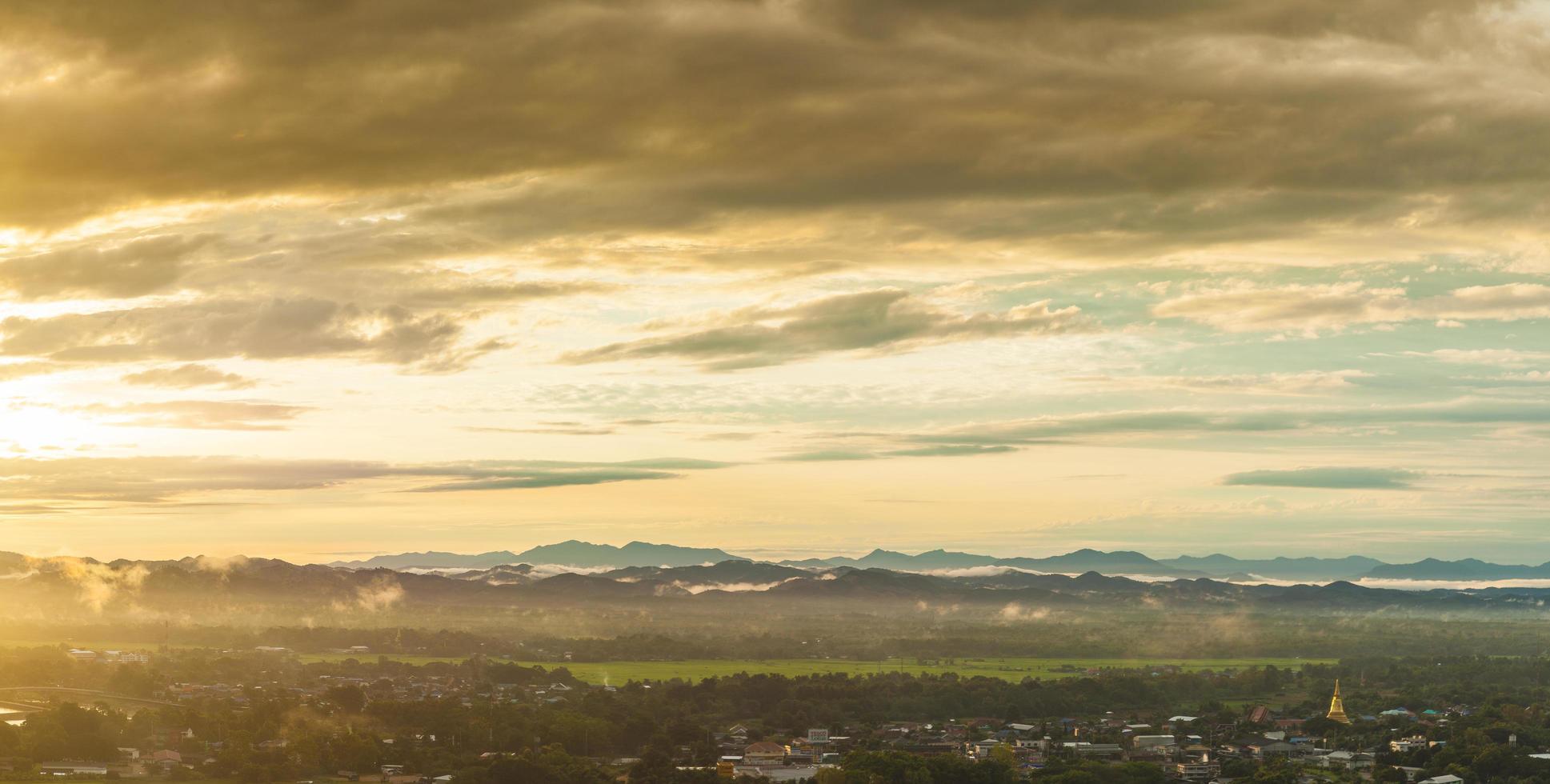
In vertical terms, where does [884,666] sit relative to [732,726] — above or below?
above

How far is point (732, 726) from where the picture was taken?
281 ft

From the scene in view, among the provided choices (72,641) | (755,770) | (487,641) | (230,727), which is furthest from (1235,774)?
(72,641)

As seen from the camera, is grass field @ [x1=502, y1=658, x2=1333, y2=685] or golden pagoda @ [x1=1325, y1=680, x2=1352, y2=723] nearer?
golden pagoda @ [x1=1325, y1=680, x2=1352, y2=723]

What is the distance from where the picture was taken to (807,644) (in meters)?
164

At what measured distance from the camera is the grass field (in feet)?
395

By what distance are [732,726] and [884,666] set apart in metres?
A: 49.1

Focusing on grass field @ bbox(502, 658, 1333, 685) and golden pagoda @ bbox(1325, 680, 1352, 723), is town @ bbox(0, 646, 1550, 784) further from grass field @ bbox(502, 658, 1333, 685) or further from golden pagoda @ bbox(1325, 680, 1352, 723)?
grass field @ bbox(502, 658, 1333, 685)

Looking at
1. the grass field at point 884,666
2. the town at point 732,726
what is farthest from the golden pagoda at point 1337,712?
the grass field at point 884,666

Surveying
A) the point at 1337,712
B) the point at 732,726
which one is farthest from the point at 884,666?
the point at 732,726

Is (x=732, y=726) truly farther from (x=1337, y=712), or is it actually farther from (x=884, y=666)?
(x=884, y=666)

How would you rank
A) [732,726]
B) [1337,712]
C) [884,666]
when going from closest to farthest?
[732,726]
[1337,712]
[884,666]

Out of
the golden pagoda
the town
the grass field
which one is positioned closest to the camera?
the town

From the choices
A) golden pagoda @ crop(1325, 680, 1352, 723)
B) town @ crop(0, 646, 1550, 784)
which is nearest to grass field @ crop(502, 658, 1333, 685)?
town @ crop(0, 646, 1550, 784)

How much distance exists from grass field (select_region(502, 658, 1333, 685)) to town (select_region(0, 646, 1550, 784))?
8527mm
